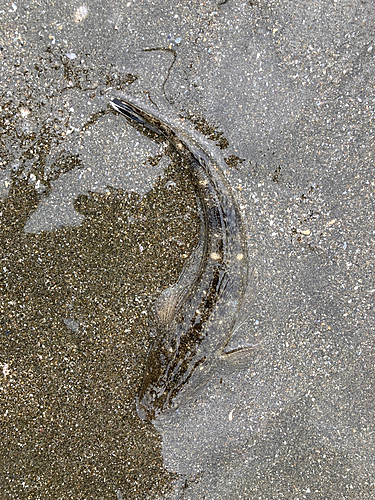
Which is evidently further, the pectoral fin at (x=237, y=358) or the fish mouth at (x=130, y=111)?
the pectoral fin at (x=237, y=358)

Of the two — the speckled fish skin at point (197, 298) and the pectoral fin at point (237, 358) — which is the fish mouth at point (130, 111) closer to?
the speckled fish skin at point (197, 298)

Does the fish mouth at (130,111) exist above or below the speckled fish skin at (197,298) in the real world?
above

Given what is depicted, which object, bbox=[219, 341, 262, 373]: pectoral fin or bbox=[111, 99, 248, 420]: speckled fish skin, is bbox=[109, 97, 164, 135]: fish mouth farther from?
bbox=[219, 341, 262, 373]: pectoral fin

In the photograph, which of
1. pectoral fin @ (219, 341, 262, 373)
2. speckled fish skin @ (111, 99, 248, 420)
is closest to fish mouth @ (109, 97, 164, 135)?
speckled fish skin @ (111, 99, 248, 420)

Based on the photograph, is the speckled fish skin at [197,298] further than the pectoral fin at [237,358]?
No

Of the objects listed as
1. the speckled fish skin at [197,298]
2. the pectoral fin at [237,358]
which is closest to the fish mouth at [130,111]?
the speckled fish skin at [197,298]

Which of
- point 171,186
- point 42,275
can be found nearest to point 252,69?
point 171,186
